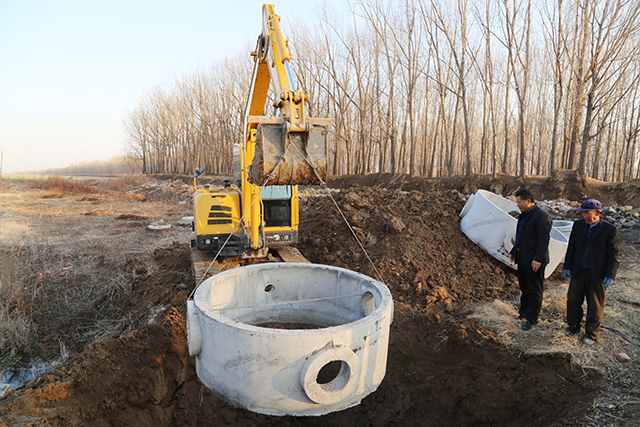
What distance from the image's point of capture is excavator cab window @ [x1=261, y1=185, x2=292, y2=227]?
696cm

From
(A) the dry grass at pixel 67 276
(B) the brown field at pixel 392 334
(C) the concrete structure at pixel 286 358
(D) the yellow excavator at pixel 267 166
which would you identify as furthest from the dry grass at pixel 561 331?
(A) the dry grass at pixel 67 276

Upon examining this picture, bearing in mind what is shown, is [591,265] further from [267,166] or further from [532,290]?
[267,166]

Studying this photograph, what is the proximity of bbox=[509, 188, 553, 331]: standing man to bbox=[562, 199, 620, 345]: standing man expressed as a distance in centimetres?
31

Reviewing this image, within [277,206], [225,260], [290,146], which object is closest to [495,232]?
[277,206]

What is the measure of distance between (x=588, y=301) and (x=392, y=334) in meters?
2.45

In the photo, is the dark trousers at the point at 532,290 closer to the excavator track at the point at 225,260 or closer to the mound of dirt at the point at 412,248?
the mound of dirt at the point at 412,248

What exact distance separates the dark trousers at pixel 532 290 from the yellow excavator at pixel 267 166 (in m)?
3.11

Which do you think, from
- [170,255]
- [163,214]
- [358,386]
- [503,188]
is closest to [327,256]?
[170,255]

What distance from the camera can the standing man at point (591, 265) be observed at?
4375 millimetres

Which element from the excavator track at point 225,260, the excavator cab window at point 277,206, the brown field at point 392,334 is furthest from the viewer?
the excavator cab window at point 277,206

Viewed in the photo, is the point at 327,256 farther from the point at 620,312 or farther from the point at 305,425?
the point at 620,312

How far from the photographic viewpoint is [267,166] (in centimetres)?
434

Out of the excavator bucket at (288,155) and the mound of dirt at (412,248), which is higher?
the excavator bucket at (288,155)

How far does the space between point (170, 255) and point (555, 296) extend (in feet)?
25.2
